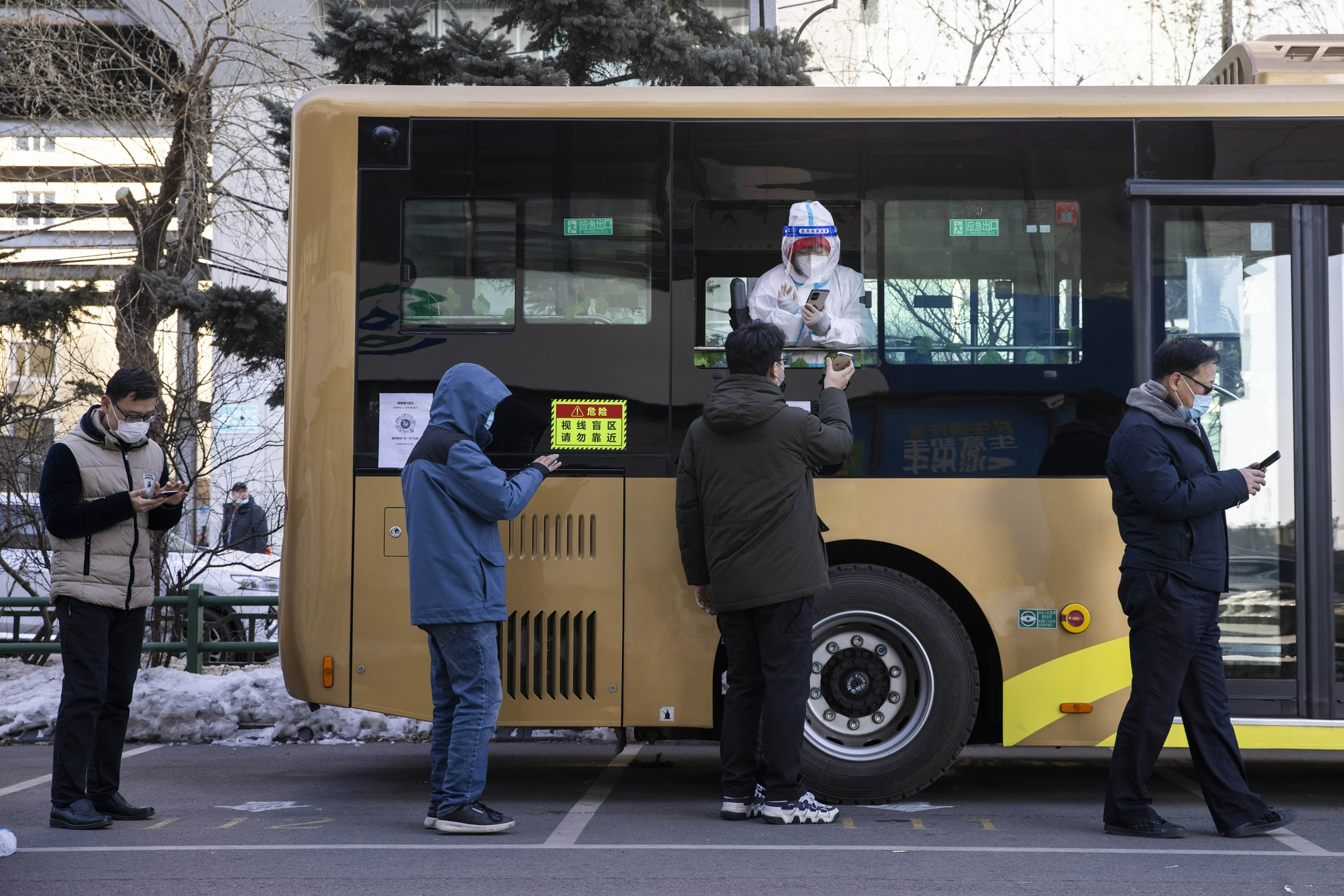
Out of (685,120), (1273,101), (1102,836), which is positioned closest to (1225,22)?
(1273,101)

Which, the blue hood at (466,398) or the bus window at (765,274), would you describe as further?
the bus window at (765,274)

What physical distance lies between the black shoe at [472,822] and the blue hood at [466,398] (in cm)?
155

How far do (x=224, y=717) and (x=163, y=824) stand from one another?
9.23ft

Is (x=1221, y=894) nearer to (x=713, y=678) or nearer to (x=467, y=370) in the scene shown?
(x=713, y=678)

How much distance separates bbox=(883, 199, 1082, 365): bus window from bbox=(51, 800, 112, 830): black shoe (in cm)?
400

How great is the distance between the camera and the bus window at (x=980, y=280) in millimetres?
5758

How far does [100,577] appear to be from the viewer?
18.2ft

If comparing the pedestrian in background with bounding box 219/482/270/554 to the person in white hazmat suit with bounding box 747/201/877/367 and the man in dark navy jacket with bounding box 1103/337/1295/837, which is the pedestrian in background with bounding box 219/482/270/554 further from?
the man in dark navy jacket with bounding box 1103/337/1295/837

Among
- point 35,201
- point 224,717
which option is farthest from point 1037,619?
point 35,201

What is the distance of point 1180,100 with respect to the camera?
5.78 meters

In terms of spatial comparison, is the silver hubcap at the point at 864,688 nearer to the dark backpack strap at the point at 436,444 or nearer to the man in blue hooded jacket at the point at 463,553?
the man in blue hooded jacket at the point at 463,553

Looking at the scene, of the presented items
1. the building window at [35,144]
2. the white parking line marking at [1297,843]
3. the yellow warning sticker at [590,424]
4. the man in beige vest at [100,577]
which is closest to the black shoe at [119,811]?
the man in beige vest at [100,577]

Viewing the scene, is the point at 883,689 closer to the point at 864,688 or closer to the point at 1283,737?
the point at 864,688

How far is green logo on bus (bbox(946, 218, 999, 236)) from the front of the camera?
581 cm
